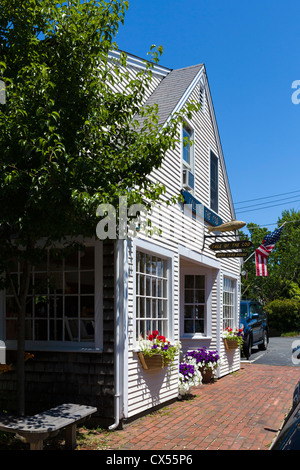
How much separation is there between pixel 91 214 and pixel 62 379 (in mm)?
3004

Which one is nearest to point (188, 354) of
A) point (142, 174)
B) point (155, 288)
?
point (155, 288)

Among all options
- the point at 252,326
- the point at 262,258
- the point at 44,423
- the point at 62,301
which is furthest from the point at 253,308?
the point at 44,423

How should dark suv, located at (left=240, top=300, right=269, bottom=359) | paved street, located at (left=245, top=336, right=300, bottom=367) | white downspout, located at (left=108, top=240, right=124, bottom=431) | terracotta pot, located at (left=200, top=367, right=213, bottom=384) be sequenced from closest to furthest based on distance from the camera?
white downspout, located at (left=108, top=240, right=124, bottom=431), terracotta pot, located at (left=200, top=367, right=213, bottom=384), paved street, located at (left=245, top=336, right=300, bottom=367), dark suv, located at (left=240, top=300, right=269, bottom=359)

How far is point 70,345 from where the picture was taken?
24.8ft

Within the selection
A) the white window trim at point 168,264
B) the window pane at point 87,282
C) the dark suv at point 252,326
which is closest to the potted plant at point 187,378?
the white window trim at point 168,264

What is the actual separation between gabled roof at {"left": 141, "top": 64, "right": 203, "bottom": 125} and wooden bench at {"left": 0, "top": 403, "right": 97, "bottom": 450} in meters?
5.78

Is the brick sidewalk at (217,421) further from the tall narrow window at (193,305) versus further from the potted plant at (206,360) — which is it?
the tall narrow window at (193,305)

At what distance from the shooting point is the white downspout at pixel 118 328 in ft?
23.2

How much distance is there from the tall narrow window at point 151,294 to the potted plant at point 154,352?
0.61ft

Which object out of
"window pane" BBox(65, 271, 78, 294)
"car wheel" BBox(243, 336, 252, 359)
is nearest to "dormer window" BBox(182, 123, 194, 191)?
"window pane" BBox(65, 271, 78, 294)

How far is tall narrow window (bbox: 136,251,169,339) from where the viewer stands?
8.40 m

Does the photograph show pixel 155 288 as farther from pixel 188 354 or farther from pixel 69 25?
pixel 69 25

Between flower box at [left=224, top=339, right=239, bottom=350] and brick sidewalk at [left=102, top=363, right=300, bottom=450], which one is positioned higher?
flower box at [left=224, top=339, right=239, bottom=350]

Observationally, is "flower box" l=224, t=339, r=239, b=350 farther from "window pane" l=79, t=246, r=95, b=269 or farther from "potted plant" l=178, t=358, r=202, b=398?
"window pane" l=79, t=246, r=95, b=269
